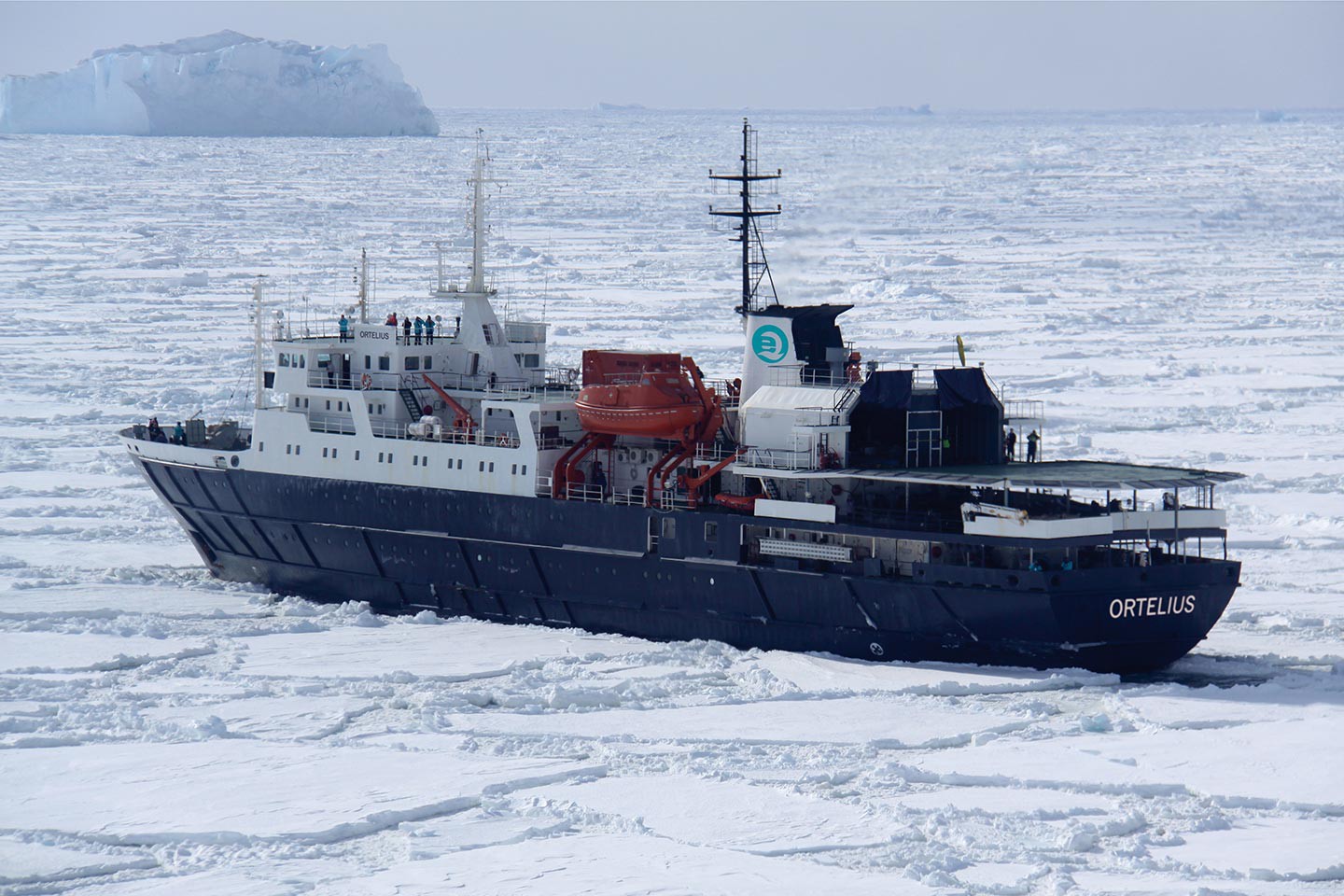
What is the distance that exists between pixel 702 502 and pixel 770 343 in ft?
7.80

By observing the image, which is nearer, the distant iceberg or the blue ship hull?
the blue ship hull

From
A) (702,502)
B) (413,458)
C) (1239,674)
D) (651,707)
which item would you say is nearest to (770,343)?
(702,502)

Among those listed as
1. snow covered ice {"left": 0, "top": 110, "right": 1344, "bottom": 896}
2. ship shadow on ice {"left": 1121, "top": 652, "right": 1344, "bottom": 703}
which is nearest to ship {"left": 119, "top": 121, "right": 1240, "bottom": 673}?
ship shadow on ice {"left": 1121, "top": 652, "right": 1344, "bottom": 703}

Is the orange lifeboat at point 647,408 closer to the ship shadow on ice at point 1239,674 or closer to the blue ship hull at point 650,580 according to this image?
the blue ship hull at point 650,580

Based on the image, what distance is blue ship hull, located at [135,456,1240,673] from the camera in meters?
20.7

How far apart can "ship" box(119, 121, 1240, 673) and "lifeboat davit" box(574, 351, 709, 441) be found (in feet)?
0.10

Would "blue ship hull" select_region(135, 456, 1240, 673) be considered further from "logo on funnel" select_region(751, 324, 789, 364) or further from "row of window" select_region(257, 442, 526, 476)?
"logo on funnel" select_region(751, 324, 789, 364)

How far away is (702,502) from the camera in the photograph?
23.4 m

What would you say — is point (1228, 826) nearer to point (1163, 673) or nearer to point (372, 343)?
point (1163, 673)

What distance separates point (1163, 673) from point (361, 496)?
1129 cm

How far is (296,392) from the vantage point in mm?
26750

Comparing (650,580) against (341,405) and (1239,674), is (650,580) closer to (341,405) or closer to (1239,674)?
(341,405)

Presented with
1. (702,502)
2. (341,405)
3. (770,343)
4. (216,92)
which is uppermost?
(216,92)

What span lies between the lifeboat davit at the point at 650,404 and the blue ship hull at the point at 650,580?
1.11 m
